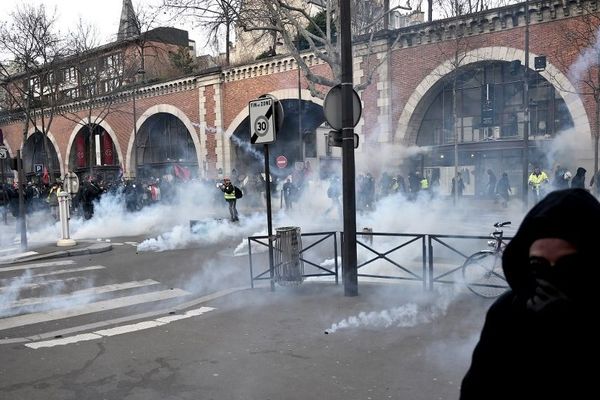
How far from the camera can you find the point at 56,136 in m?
40.9

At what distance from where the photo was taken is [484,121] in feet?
72.3

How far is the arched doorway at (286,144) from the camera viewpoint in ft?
96.0

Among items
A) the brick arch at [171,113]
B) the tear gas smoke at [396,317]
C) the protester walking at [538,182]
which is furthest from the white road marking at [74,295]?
the brick arch at [171,113]

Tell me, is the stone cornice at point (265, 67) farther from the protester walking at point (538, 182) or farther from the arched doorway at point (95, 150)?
the arched doorway at point (95, 150)

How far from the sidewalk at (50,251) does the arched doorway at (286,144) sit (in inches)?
611

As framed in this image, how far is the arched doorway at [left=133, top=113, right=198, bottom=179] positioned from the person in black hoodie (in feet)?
103

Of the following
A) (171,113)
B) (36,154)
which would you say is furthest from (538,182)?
(36,154)

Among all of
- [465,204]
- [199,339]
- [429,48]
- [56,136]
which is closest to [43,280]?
[199,339]

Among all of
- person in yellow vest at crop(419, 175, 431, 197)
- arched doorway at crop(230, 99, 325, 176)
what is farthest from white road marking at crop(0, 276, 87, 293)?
arched doorway at crop(230, 99, 325, 176)

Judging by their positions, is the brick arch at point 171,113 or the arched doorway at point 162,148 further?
the arched doorway at point 162,148

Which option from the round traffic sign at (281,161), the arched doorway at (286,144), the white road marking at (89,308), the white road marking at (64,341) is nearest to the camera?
the white road marking at (64,341)

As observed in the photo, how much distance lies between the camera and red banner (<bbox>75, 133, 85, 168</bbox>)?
3972cm

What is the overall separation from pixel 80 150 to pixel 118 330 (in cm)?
3704

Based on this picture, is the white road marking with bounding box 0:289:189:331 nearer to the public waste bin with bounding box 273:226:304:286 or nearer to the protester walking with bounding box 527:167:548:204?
the public waste bin with bounding box 273:226:304:286
